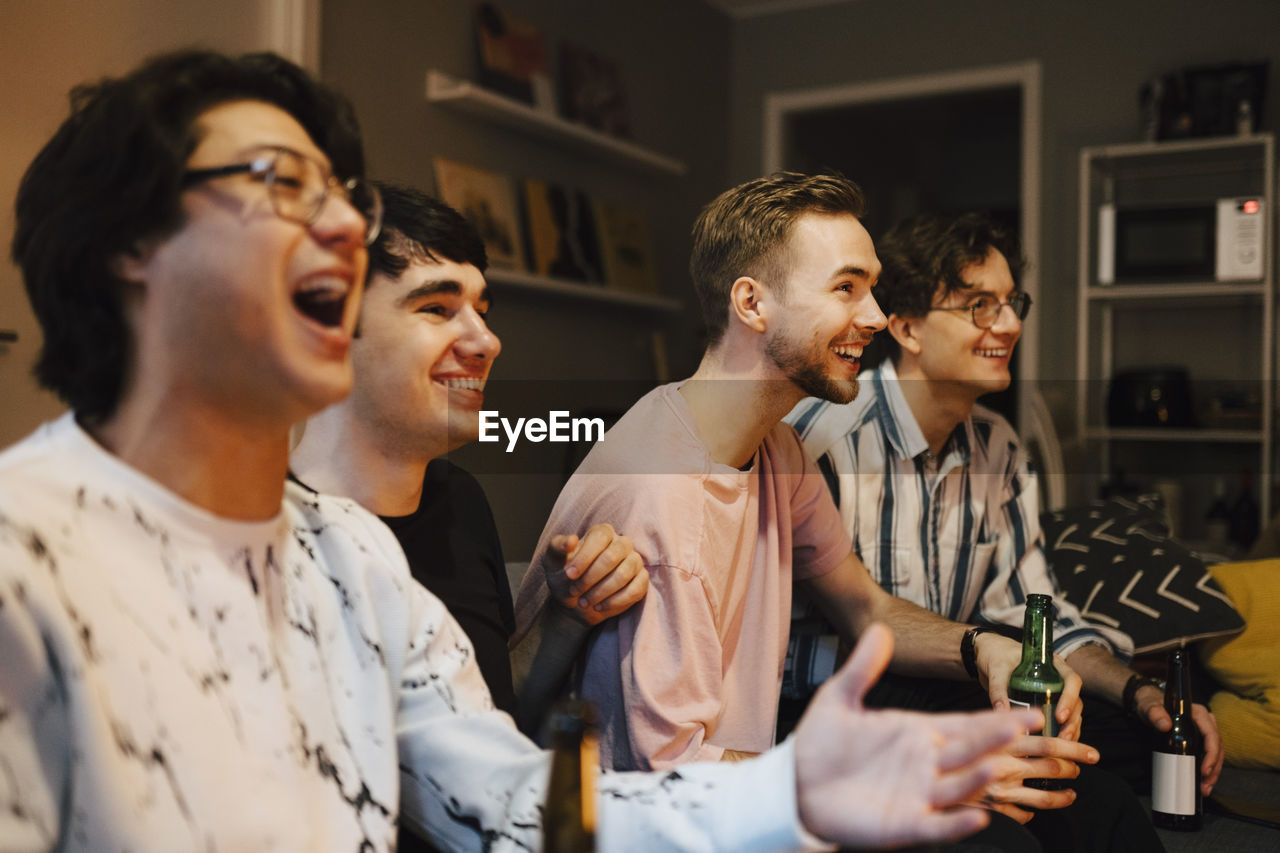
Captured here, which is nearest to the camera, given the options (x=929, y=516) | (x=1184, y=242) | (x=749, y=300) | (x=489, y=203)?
(x=749, y=300)

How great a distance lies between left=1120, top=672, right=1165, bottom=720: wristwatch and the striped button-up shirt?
0.14 m

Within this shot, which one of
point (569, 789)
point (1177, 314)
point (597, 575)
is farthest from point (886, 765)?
point (1177, 314)

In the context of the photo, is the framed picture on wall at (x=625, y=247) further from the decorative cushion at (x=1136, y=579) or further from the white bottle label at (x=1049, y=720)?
the white bottle label at (x=1049, y=720)

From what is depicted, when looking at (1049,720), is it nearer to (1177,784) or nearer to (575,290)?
(1177,784)

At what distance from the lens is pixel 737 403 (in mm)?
1643

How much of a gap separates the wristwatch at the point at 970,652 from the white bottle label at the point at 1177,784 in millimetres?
322

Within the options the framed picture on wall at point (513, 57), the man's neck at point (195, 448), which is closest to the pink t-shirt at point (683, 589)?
the man's neck at point (195, 448)

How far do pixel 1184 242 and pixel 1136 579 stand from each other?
221 centimetres

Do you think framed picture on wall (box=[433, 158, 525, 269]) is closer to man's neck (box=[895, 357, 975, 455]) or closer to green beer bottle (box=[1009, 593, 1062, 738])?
man's neck (box=[895, 357, 975, 455])

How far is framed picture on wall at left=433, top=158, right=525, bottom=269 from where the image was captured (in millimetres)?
3492

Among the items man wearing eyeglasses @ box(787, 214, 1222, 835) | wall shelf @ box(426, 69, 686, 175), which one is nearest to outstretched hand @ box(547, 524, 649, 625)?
man wearing eyeglasses @ box(787, 214, 1222, 835)

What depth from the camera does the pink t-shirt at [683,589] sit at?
142 centimetres

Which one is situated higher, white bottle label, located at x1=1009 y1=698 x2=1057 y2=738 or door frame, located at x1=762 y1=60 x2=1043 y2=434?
door frame, located at x1=762 y1=60 x2=1043 y2=434

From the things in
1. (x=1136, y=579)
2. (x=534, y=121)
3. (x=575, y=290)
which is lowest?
(x=1136, y=579)
